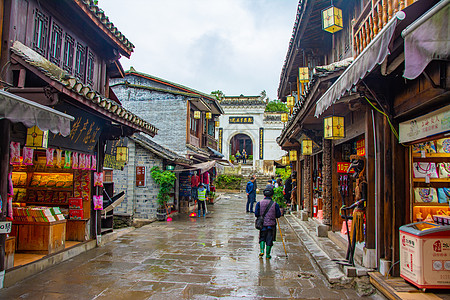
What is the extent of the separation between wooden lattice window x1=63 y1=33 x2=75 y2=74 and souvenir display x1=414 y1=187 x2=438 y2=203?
7919 millimetres

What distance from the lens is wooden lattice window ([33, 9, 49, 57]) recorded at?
6305 millimetres

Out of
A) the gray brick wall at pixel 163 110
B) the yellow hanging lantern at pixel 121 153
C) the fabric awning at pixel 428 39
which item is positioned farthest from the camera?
the gray brick wall at pixel 163 110

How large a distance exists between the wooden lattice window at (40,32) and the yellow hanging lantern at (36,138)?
1.78 meters

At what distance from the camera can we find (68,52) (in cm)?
759

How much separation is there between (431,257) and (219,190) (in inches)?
1040

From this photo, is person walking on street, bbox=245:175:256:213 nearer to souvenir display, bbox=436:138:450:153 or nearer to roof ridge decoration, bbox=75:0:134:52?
roof ridge decoration, bbox=75:0:134:52

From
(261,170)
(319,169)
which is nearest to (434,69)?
(319,169)

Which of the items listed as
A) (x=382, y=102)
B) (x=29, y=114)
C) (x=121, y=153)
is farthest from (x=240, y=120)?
(x=29, y=114)

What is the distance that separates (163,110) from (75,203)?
33.7 feet

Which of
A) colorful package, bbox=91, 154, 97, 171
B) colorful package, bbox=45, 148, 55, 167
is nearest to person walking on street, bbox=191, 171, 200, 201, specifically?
colorful package, bbox=91, 154, 97, 171

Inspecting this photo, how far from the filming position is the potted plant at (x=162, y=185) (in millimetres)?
13594

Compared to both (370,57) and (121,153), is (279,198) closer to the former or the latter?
(121,153)

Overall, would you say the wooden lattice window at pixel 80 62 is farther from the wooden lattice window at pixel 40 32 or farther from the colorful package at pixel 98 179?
the colorful package at pixel 98 179

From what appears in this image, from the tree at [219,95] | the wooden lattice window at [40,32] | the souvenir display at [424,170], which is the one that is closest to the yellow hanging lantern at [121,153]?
the wooden lattice window at [40,32]
